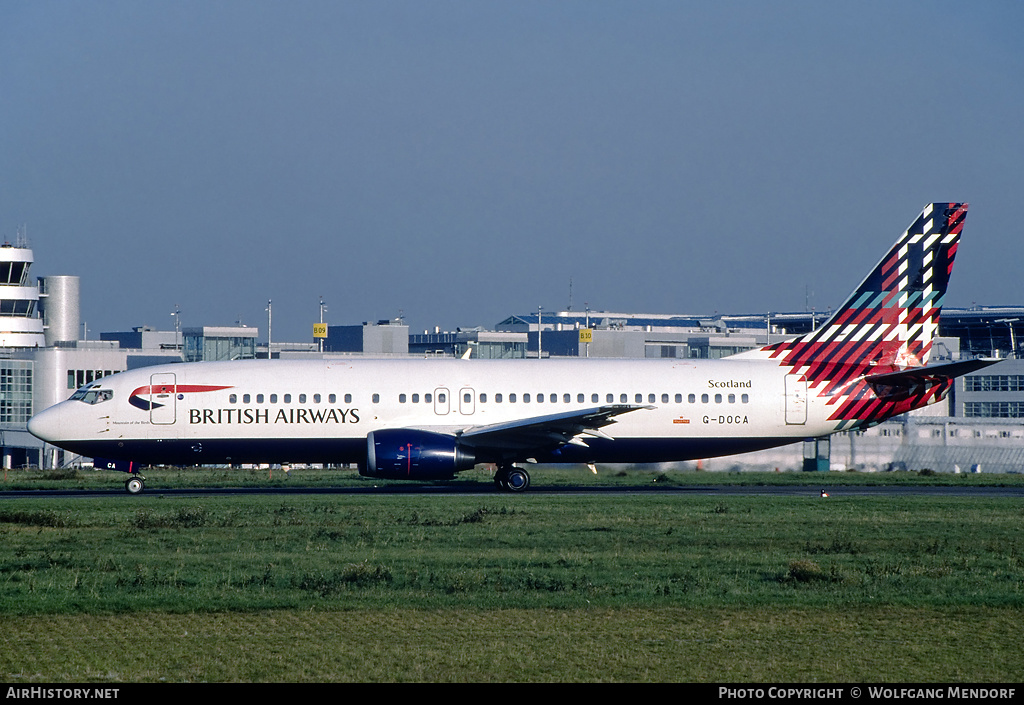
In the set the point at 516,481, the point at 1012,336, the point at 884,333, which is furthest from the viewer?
the point at 1012,336

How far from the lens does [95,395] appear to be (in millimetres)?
36906

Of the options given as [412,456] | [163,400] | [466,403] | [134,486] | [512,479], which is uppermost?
[163,400]

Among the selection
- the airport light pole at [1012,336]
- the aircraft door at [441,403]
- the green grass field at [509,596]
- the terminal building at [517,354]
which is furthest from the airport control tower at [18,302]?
the airport light pole at [1012,336]

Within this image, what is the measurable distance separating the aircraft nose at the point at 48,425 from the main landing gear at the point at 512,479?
1385cm

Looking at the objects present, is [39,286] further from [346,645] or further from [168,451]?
[346,645]

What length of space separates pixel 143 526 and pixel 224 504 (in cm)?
555

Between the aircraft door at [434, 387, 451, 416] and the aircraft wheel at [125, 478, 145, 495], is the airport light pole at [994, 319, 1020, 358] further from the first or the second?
the aircraft wheel at [125, 478, 145, 495]

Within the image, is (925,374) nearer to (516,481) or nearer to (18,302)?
(516,481)

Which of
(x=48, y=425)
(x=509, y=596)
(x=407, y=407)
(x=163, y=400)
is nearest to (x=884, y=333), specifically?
(x=407, y=407)

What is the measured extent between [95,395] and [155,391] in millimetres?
1898

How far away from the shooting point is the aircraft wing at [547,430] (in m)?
35.7

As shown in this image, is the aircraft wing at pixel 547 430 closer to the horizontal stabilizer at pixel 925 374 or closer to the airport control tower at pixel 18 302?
the horizontal stabilizer at pixel 925 374

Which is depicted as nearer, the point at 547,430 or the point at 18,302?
the point at 547,430

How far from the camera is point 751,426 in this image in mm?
38719
